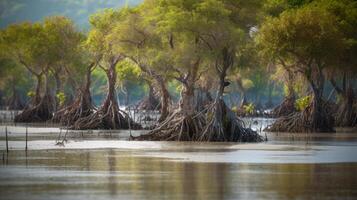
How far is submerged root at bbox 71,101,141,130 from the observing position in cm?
5788

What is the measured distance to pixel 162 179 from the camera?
26.0m

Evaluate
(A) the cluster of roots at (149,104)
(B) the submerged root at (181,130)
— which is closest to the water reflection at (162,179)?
(B) the submerged root at (181,130)

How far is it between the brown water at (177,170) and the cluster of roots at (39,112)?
26.4 m

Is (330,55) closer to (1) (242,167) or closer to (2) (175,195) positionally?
(1) (242,167)

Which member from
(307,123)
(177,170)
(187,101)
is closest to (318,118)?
(307,123)

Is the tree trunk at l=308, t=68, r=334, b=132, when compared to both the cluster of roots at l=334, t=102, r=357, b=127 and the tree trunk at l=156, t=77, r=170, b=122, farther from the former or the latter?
the tree trunk at l=156, t=77, r=170, b=122

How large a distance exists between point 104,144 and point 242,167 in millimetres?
12931

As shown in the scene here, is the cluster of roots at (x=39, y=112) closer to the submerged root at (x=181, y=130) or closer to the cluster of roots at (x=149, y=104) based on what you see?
the cluster of roots at (x=149, y=104)

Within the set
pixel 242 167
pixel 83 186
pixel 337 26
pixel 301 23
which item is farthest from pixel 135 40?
pixel 83 186

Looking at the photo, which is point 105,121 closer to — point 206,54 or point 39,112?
point 206,54

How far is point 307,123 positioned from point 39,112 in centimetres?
2409

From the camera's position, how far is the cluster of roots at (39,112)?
7016 centimetres

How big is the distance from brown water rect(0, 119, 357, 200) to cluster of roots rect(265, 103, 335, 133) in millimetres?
11728

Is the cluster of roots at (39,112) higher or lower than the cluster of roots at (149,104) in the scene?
lower
